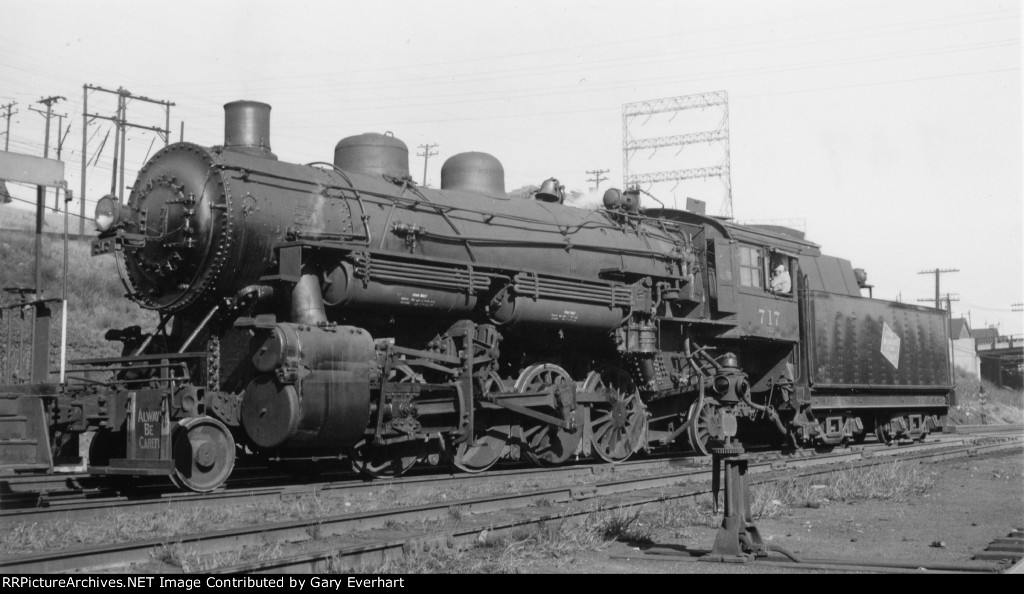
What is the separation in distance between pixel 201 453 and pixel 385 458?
2.44 meters

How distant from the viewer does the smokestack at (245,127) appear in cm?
1033

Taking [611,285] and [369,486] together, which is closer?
[369,486]

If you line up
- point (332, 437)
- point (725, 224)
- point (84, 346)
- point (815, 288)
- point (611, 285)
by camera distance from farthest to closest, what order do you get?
point (84, 346), point (815, 288), point (725, 224), point (611, 285), point (332, 437)

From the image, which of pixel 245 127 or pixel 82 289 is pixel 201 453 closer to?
pixel 245 127

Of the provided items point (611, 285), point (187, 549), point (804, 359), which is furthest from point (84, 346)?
point (187, 549)

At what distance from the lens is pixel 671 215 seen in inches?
603

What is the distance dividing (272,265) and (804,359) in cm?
914

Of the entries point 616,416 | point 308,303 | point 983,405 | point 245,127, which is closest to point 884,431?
point 616,416

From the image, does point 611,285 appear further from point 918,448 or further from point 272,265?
point 918,448

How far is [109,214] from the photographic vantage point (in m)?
9.95

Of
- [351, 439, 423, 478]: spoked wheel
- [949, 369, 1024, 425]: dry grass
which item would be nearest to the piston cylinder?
[351, 439, 423, 478]: spoked wheel

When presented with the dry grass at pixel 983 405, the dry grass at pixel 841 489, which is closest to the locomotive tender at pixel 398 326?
the dry grass at pixel 841 489

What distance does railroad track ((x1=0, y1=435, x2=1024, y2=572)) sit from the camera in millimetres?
5582

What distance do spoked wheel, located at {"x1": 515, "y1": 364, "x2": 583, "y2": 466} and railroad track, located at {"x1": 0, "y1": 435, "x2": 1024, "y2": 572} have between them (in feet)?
4.86
